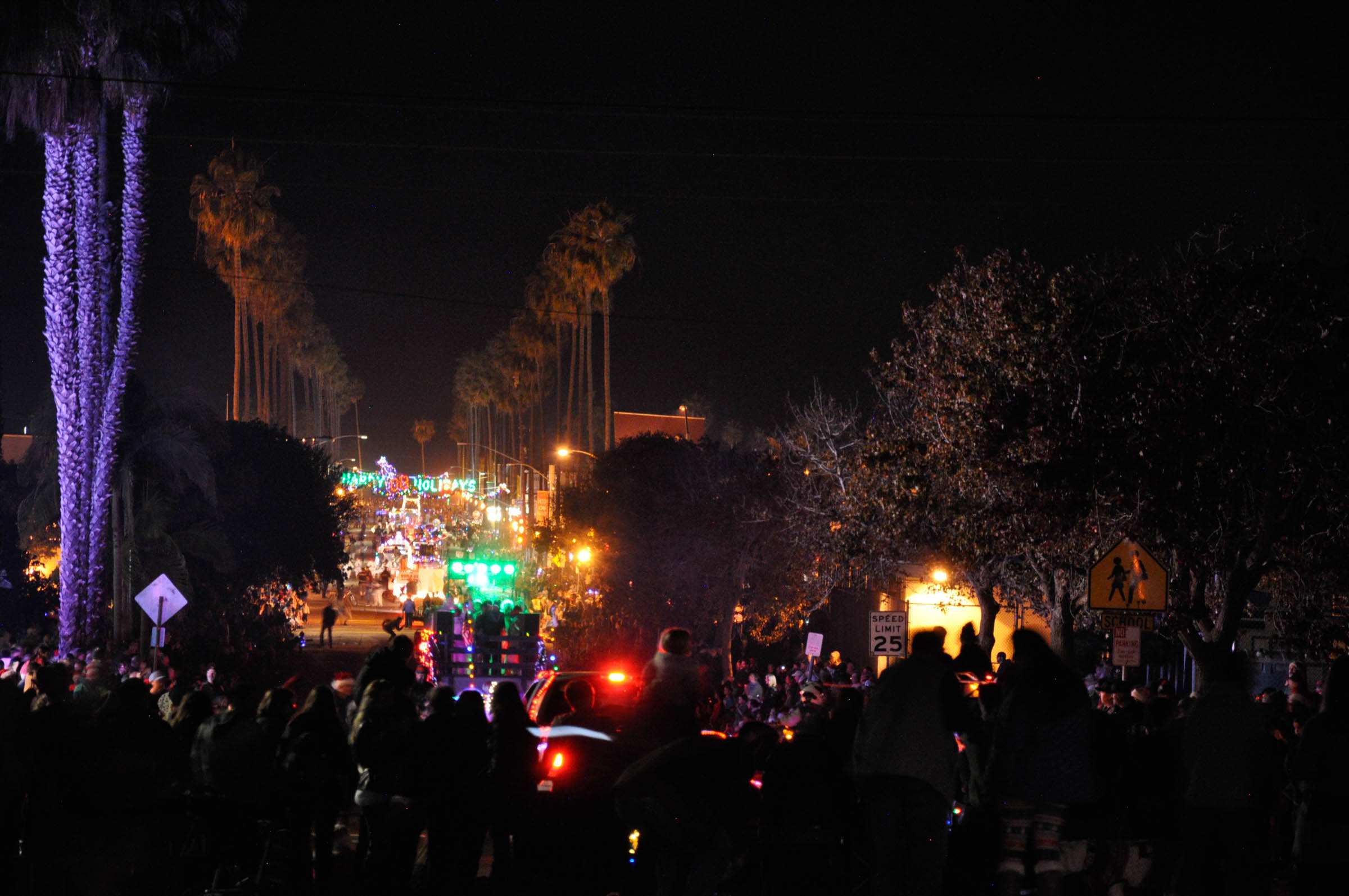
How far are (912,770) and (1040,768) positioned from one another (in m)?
0.63

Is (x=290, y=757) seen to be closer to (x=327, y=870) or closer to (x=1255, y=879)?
(x=327, y=870)

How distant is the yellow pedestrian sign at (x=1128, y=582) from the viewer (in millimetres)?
13656

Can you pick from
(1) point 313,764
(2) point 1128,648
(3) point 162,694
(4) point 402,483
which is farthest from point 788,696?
(4) point 402,483

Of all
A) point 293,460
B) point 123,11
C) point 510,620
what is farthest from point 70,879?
point 293,460

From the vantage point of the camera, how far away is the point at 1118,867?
30.0 ft

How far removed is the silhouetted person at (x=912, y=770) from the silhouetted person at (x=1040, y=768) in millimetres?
271

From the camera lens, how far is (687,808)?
24.1ft

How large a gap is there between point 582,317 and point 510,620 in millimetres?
39875

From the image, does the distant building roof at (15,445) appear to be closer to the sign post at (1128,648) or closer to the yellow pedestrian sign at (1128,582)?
the sign post at (1128,648)

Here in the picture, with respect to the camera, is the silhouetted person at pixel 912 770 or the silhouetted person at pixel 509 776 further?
the silhouetted person at pixel 509 776

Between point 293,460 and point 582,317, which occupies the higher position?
point 582,317

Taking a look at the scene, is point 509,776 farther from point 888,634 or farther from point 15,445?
point 15,445

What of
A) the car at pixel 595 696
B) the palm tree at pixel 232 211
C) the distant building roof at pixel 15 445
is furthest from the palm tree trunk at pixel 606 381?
the car at pixel 595 696

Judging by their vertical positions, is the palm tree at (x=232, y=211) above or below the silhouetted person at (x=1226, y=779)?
above
